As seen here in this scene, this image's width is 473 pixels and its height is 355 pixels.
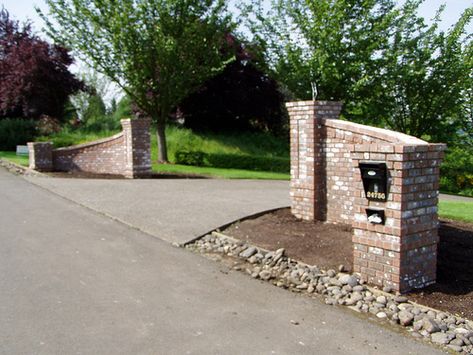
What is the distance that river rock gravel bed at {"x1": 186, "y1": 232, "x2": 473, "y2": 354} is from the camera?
4516 mm

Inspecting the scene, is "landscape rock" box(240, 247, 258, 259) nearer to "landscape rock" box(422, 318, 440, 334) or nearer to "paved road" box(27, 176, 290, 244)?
"paved road" box(27, 176, 290, 244)

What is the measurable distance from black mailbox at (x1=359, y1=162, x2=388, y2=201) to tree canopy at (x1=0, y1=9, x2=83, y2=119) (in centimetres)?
2417

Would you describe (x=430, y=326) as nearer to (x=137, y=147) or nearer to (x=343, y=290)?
Result: (x=343, y=290)

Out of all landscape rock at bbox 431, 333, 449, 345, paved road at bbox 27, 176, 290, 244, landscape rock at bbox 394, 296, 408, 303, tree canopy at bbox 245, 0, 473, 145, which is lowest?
landscape rock at bbox 431, 333, 449, 345

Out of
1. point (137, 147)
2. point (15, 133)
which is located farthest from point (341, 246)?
point (15, 133)

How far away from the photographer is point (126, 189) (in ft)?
40.1

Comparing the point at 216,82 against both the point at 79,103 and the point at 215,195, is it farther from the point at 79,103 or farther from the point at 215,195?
the point at 79,103

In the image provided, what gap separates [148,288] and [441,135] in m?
16.9

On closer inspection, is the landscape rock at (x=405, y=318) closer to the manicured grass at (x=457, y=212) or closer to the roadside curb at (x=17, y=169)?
the manicured grass at (x=457, y=212)

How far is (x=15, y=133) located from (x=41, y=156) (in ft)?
35.7

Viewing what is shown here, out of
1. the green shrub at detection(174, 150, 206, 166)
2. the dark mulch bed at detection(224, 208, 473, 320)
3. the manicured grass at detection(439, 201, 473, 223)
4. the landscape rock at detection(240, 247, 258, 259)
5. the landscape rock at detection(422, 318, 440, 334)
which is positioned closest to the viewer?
the landscape rock at detection(422, 318, 440, 334)

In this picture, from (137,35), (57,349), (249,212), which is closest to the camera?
(57,349)

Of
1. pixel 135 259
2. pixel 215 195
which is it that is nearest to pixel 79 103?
pixel 215 195

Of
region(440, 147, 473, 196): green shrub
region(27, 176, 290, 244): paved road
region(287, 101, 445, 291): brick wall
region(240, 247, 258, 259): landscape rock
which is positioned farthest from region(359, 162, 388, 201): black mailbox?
region(440, 147, 473, 196): green shrub
